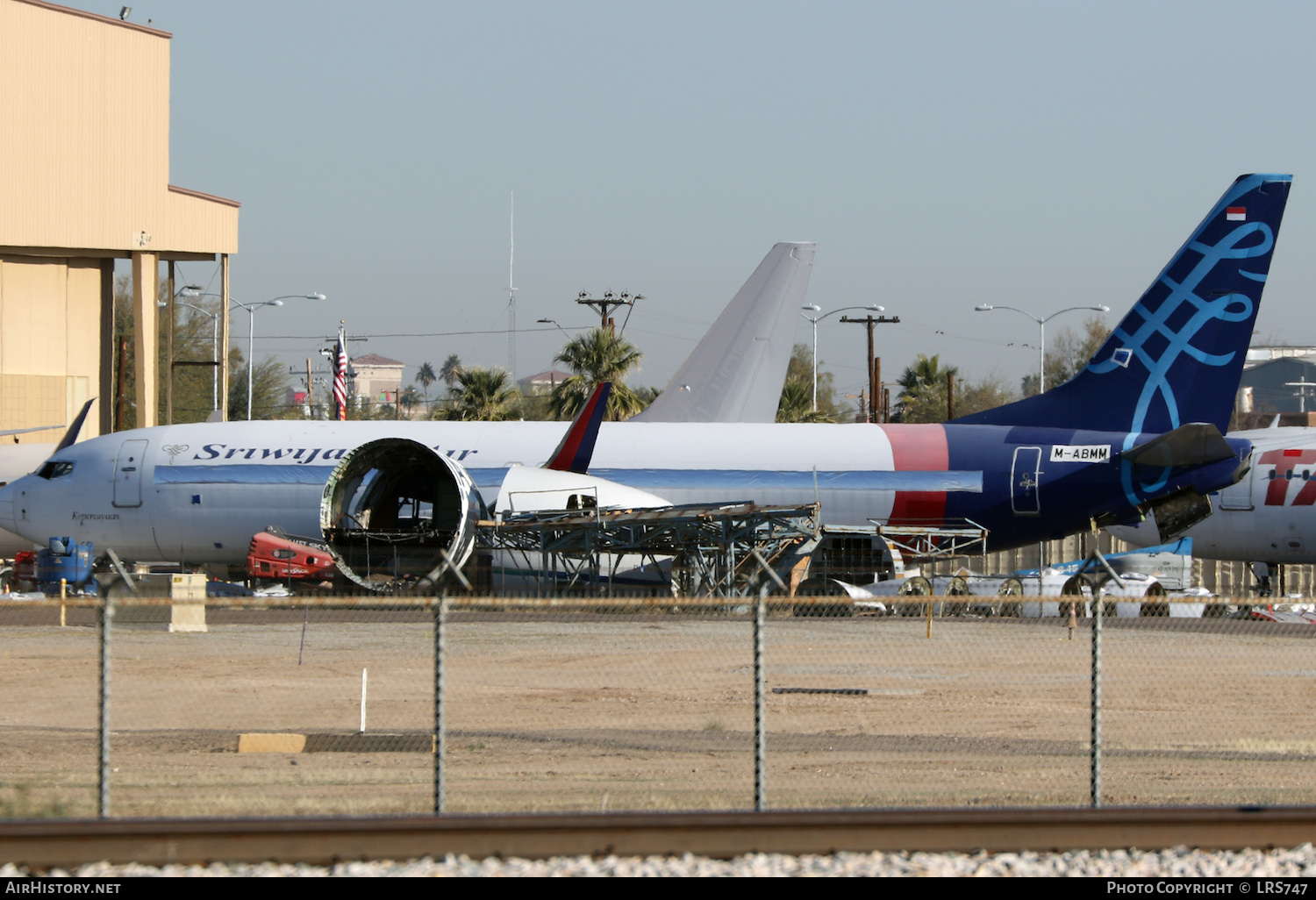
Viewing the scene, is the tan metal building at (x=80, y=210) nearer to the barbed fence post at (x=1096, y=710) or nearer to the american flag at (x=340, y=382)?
the american flag at (x=340, y=382)

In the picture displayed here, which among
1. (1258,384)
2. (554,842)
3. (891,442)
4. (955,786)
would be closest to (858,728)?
(955,786)

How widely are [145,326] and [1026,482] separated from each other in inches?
1400

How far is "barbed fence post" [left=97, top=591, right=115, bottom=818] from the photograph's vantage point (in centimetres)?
989

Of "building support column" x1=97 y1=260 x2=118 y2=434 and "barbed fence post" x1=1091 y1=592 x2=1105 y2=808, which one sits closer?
"barbed fence post" x1=1091 y1=592 x2=1105 y2=808

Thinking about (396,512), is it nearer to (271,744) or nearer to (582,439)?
(582,439)

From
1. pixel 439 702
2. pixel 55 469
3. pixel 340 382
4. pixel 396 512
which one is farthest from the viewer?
pixel 340 382

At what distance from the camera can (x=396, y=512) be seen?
3098cm

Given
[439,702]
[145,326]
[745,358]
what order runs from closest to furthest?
[439,702] < [745,358] < [145,326]

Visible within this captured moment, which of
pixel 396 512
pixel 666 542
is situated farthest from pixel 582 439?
pixel 396 512

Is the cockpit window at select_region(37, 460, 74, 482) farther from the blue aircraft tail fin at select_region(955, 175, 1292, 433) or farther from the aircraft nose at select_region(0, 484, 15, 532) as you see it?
the blue aircraft tail fin at select_region(955, 175, 1292, 433)

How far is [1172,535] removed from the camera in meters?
32.8

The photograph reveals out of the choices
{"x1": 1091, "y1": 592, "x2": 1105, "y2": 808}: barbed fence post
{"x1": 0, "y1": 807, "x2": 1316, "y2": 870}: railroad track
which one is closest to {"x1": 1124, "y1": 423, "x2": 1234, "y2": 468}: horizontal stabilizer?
{"x1": 1091, "y1": 592, "x2": 1105, "y2": 808}: barbed fence post

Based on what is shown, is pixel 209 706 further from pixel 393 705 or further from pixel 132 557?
pixel 132 557

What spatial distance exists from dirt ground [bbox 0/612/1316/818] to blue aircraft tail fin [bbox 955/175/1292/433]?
312 inches
